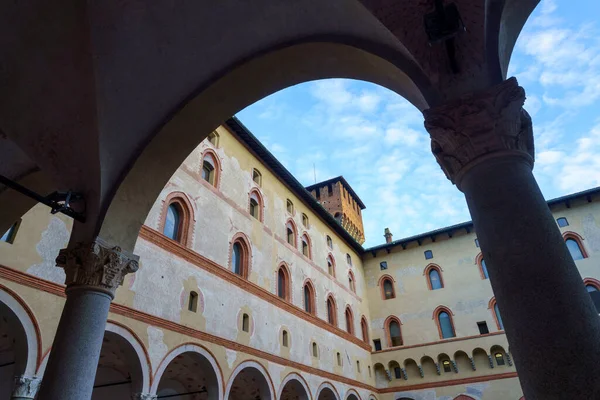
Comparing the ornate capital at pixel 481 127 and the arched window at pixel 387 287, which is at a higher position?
the arched window at pixel 387 287

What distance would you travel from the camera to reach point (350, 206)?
3500 cm

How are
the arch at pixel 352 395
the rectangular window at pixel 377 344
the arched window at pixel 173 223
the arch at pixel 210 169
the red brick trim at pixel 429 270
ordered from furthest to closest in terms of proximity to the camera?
the rectangular window at pixel 377 344, the red brick trim at pixel 429 270, the arch at pixel 352 395, the arch at pixel 210 169, the arched window at pixel 173 223

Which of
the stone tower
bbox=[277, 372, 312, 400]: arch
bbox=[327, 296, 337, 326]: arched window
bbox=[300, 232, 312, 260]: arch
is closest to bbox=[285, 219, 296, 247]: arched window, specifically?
bbox=[300, 232, 312, 260]: arch

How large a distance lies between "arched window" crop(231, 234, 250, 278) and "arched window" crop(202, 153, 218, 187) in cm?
203

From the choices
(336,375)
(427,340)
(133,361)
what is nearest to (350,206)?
(427,340)

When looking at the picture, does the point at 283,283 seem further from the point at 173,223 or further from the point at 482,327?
the point at 482,327

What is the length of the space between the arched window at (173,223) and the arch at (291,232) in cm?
616

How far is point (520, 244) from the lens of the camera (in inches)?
86.7

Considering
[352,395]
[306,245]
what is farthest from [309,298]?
[352,395]

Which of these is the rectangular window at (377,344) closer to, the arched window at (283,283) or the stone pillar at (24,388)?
the arched window at (283,283)

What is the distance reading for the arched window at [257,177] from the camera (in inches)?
621

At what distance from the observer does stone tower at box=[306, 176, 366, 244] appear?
3284 centimetres

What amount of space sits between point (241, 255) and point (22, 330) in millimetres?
7193

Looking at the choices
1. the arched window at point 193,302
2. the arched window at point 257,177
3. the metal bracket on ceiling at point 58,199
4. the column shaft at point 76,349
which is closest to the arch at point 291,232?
the arched window at point 257,177
